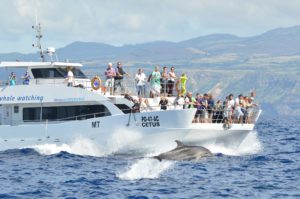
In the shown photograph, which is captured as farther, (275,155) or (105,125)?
(275,155)

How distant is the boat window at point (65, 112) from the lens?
40.2 metres

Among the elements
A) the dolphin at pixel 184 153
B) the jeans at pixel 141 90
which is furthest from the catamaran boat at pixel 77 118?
the dolphin at pixel 184 153

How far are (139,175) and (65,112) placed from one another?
1056 centimetres

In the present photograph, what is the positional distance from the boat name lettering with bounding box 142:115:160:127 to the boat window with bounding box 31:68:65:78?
6426 millimetres

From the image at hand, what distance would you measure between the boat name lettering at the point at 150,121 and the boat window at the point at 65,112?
2.37 metres

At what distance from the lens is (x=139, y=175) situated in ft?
103

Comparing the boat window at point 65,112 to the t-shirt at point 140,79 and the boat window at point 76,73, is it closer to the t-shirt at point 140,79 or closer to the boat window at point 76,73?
the boat window at point 76,73

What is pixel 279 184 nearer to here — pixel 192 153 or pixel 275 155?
pixel 192 153

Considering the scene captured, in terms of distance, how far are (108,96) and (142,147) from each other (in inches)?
134

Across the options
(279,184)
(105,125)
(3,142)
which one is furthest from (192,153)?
(3,142)

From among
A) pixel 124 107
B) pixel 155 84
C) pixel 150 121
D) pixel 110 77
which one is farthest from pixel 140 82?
pixel 150 121

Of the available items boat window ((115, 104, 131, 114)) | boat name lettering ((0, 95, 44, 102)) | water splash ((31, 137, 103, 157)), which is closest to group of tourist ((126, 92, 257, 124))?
boat window ((115, 104, 131, 114))

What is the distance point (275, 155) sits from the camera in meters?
42.3

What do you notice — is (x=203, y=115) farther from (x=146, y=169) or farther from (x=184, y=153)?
(x=146, y=169)
